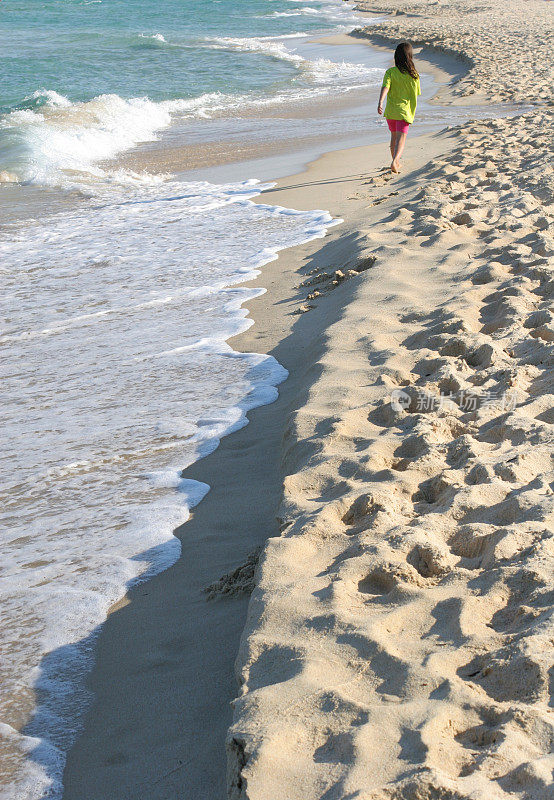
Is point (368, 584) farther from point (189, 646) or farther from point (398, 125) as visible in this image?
point (398, 125)

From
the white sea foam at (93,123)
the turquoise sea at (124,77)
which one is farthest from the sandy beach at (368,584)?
the turquoise sea at (124,77)

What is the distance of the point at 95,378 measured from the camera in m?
4.74

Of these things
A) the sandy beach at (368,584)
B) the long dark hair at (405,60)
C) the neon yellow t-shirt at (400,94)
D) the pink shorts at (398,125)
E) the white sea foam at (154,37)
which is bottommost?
the sandy beach at (368,584)

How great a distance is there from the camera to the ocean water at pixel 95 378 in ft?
8.70

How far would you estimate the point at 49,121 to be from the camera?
15.2 meters

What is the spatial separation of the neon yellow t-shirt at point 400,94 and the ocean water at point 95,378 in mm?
1683

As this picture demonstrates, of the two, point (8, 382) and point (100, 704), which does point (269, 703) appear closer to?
point (100, 704)

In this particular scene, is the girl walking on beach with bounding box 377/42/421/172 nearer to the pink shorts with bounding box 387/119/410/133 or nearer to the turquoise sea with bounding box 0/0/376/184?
the pink shorts with bounding box 387/119/410/133

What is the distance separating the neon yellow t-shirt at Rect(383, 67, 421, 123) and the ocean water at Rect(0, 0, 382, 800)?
1.68 meters

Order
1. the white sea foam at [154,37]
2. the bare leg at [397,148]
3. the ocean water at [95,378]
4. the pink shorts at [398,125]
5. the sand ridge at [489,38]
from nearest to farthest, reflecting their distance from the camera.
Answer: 1. the ocean water at [95,378]
2. the pink shorts at [398,125]
3. the bare leg at [397,148]
4. the sand ridge at [489,38]
5. the white sea foam at [154,37]

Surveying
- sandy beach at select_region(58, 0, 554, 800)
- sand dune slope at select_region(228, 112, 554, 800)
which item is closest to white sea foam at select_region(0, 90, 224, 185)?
sandy beach at select_region(58, 0, 554, 800)

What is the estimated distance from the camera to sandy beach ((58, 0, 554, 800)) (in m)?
1.75

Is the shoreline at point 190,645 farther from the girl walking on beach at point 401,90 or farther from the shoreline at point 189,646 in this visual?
the girl walking on beach at point 401,90

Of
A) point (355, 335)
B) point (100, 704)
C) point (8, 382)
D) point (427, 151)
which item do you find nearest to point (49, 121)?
point (427, 151)
